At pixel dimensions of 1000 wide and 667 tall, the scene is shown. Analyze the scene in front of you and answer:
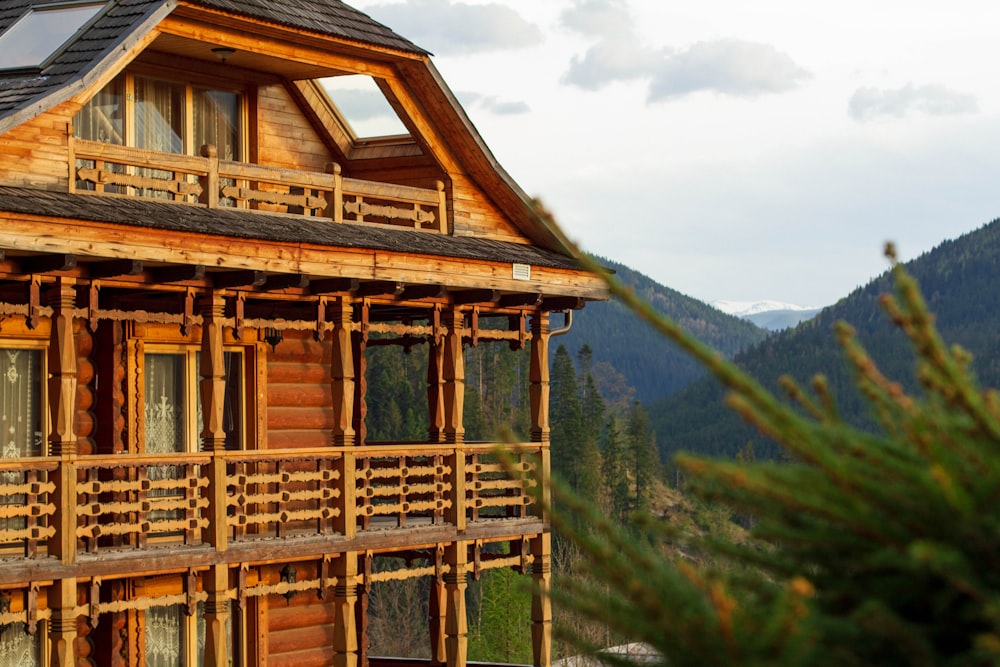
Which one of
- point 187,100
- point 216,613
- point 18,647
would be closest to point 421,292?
point 187,100

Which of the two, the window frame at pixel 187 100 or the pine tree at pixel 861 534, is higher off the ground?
the window frame at pixel 187 100

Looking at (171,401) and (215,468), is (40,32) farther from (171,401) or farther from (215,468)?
(215,468)

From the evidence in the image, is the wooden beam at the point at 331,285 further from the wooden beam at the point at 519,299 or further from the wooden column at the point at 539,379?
the wooden column at the point at 539,379

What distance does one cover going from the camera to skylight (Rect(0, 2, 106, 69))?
A: 50.1 ft

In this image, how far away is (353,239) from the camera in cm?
1606

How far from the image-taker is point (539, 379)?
1955 centimetres

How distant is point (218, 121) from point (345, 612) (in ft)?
20.5

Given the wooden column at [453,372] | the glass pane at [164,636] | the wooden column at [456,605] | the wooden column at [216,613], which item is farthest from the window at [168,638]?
the wooden column at [453,372]

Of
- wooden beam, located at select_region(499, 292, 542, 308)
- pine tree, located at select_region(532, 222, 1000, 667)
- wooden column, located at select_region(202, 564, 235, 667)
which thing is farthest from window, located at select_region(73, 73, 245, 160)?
pine tree, located at select_region(532, 222, 1000, 667)

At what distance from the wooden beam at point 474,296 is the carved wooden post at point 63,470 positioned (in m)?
5.54

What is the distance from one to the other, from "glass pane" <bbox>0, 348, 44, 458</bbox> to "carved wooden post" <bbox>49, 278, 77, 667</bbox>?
223 centimetres

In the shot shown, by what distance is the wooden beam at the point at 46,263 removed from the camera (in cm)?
1345

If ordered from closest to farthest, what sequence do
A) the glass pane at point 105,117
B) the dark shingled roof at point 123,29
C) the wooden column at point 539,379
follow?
the dark shingled roof at point 123,29 < the glass pane at point 105,117 < the wooden column at point 539,379

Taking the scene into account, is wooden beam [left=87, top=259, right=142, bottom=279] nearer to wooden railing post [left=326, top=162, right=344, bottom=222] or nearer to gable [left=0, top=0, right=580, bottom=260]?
gable [left=0, top=0, right=580, bottom=260]
